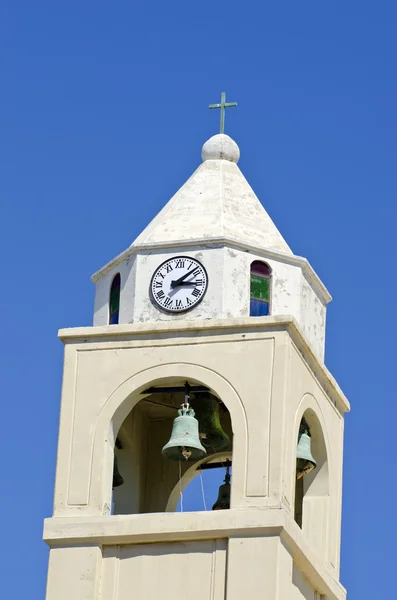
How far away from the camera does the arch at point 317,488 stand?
39750mm

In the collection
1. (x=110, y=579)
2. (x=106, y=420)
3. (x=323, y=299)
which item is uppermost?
(x=323, y=299)

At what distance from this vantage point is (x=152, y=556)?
3766cm

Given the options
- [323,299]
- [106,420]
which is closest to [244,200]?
[323,299]

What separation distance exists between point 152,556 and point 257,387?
112 inches

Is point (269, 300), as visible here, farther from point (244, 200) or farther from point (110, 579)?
point (110, 579)

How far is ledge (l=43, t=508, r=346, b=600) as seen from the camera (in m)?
37.3

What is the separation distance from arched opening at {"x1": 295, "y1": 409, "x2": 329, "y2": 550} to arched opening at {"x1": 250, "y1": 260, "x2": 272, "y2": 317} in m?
1.70

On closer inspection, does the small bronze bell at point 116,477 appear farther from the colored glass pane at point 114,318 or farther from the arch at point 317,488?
the arch at point 317,488

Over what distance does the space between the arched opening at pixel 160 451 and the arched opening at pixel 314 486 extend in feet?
3.89

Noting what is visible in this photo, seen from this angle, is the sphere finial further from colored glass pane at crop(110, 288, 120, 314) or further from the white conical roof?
colored glass pane at crop(110, 288, 120, 314)

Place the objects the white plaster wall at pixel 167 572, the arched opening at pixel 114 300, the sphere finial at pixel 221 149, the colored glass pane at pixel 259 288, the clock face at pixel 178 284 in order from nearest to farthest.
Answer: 1. the white plaster wall at pixel 167 572
2. the clock face at pixel 178 284
3. the colored glass pane at pixel 259 288
4. the arched opening at pixel 114 300
5. the sphere finial at pixel 221 149

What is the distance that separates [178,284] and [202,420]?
81.9 inches

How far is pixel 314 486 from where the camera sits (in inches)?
1581

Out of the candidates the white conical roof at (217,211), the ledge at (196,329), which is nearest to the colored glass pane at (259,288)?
the white conical roof at (217,211)
